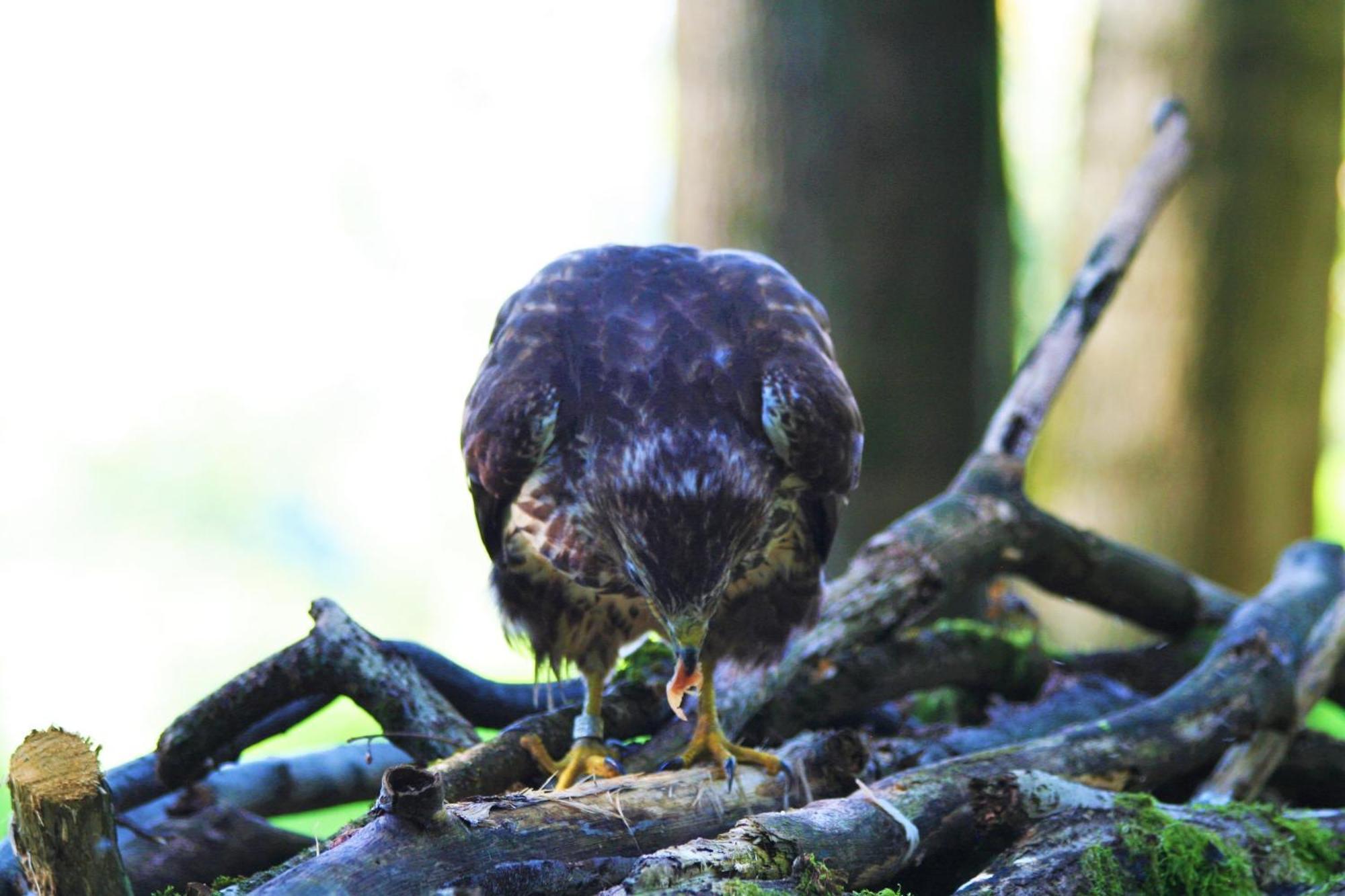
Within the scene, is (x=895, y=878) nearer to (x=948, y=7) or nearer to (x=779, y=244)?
(x=779, y=244)

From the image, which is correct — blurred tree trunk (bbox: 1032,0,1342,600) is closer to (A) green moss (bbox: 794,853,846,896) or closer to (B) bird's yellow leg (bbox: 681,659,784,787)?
(B) bird's yellow leg (bbox: 681,659,784,787)

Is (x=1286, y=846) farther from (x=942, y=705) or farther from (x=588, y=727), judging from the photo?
(x=942, y=705)

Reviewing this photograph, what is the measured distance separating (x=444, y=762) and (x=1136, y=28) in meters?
6.45

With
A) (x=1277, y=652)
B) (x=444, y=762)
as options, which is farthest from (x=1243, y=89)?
(x=444, y=762)

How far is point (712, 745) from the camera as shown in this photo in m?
3.41

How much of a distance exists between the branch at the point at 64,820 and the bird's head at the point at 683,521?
1392mm

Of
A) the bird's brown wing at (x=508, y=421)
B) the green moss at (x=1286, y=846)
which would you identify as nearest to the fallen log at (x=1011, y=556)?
the bird's brown wing at (x=508, y=421)

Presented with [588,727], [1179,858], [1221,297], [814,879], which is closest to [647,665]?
[588,727]

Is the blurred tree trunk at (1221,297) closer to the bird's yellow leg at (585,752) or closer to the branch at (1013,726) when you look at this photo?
the branch at (1013,726)

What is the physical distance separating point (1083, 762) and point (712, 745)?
3.27ft

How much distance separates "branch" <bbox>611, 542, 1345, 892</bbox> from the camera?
2451 millimetres

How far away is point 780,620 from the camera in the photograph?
3.74m

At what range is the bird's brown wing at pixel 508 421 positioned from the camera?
11.2ft

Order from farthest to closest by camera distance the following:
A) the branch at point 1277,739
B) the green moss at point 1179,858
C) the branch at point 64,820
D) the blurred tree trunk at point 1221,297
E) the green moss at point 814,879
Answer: the blurred tree trunk at point 1221,297 → the branch at point 1277,739 → the green moss at point 1179,858 → the green moss at point 814,879 → the branch at point 64,820
